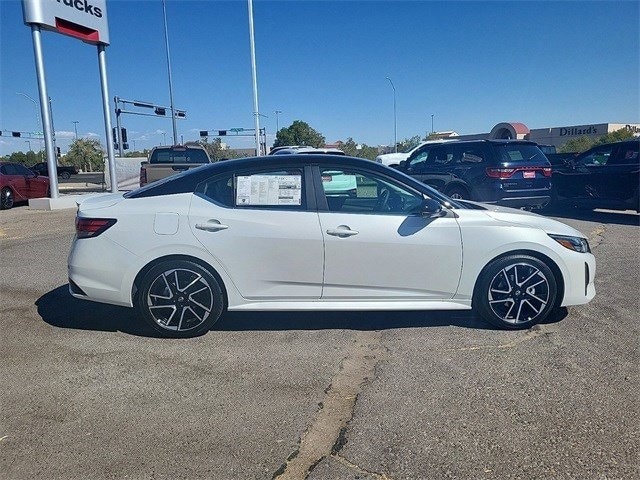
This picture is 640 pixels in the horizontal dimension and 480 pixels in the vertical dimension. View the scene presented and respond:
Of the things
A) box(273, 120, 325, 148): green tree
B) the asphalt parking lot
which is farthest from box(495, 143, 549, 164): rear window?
box(273, 120, 325, 148): green tree

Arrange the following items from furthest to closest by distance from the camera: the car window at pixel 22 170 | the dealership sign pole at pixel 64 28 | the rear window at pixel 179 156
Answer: the car window at pixel 22 170
the dealership sign pole at pixel 64 28
the rear window at pixel 179 156

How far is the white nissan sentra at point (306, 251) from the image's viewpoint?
388 centimetres

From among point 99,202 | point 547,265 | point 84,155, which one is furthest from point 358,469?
point 84,155

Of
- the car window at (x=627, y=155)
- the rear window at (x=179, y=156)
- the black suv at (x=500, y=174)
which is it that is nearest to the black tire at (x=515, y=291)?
the black suv at (x=500, y=174)

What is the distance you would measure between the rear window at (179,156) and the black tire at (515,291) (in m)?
10.7

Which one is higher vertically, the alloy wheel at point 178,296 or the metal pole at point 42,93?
the metal pole at point 42,93

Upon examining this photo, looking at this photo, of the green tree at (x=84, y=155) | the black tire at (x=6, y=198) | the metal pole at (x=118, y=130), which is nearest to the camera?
the black tire at (x=6, y=198)

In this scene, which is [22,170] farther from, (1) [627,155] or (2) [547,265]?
(1) [627,155]

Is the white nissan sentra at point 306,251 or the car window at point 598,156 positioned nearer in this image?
the white nissan sentra at point 306,251

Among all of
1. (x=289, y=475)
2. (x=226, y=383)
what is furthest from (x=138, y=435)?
(x=289, y=475)

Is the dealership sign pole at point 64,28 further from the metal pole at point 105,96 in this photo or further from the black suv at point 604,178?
the black suv at point 604,178

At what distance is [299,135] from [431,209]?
2320 inches

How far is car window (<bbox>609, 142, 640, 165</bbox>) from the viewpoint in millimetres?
9914

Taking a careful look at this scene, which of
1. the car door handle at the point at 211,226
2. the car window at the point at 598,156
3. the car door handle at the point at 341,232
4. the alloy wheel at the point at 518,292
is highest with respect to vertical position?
the car window at the point at 598,156
